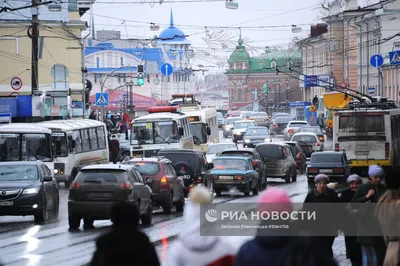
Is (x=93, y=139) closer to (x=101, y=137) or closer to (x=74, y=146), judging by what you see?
(x=101, y=137)

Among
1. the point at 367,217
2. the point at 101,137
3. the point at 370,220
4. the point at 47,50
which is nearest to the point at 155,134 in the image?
the point at 101,137

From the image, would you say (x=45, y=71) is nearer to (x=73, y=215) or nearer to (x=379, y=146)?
(x=379, y=146)

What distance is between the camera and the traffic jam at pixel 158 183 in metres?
9.22

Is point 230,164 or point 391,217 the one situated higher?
point 391,217

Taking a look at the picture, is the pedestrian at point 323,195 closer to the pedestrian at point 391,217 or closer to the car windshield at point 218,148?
the pedestrian at point 391,217

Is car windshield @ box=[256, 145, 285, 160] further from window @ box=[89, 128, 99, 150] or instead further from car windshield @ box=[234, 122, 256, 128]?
car windshield @ box=[234, 122, 256, 128]

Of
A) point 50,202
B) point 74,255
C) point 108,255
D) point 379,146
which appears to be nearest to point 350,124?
point 379,146

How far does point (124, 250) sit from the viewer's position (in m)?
8.51

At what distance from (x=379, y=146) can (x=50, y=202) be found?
19852 mm

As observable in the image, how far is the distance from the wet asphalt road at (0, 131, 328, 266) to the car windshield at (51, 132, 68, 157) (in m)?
11.6

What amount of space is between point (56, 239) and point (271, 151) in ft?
79.5

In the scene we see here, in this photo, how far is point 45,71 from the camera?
297 feet

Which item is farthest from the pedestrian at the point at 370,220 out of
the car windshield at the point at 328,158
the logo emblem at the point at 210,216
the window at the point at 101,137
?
the window at the point at 101,137

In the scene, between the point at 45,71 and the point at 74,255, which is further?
the point at 45,71
